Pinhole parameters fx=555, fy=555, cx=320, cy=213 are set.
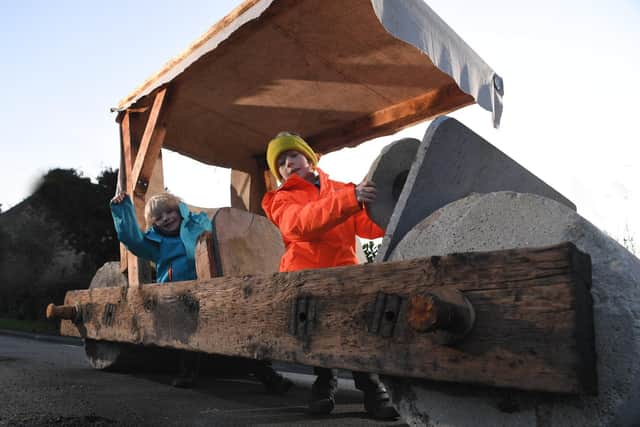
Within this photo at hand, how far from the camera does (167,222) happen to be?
3.83 m

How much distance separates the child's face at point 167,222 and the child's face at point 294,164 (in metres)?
1.03

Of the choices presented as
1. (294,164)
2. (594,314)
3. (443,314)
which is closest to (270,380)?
(294,164)

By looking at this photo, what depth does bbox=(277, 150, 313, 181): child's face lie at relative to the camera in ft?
10.3

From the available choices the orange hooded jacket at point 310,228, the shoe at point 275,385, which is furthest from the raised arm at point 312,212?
the shoe at point 275,385

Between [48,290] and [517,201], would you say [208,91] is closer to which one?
[517,201]

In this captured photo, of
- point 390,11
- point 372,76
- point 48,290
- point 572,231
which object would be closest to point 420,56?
point 372,76

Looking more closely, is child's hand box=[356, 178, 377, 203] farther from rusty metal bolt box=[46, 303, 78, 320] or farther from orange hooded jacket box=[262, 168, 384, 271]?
rusty metal bolt box=[46, 303, 78, 320]

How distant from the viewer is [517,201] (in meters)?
1.55

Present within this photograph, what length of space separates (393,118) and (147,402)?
308 centimetres

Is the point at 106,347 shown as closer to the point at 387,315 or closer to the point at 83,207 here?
the point at 387,315

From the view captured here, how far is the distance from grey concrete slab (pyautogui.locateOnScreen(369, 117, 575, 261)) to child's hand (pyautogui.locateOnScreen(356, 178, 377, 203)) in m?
0.27

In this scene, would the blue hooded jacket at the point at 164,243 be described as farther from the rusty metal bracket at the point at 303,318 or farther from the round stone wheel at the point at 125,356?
the rusty metal bracket at the point at 303,318

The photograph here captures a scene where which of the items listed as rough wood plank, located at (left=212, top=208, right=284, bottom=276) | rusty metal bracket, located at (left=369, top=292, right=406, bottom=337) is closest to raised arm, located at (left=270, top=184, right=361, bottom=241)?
rough wood plank, located at (left=212, top=208, right=284, bottom=276)

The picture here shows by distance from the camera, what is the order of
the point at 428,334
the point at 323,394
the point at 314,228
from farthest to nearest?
the point at 323,394 < the point at 314,228 < the point at 428,334
